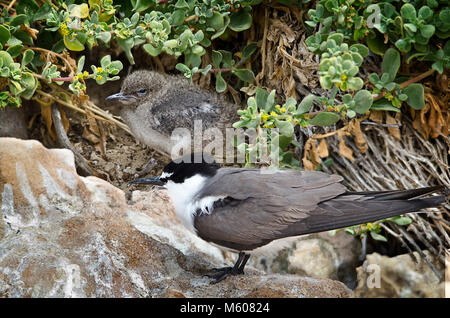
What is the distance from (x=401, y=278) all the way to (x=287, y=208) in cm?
96

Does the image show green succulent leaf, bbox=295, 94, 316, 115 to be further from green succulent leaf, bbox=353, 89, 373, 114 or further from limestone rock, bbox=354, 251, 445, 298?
limestone rock, bbox=354, 251, 445, 298

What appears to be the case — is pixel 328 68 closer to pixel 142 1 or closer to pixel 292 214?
pixel 292 214

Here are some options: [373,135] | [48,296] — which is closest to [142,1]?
[373,135]

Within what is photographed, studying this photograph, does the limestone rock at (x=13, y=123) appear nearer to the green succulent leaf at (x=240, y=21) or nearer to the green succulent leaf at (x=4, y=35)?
the green succulent leaf at (x=4, y=35)

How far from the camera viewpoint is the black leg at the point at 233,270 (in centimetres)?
281

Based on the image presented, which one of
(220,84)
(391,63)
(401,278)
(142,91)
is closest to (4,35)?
(142,91)

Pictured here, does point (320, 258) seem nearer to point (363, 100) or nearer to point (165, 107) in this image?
point (363, 100)

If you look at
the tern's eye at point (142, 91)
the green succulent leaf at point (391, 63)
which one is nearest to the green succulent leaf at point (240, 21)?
the tern's eye at point (142, 91)

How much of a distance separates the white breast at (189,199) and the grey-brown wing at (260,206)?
4 cm

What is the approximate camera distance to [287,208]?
271 centimetres

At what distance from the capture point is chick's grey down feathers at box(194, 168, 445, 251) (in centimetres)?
264

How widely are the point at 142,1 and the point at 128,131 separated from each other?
2.78ft
